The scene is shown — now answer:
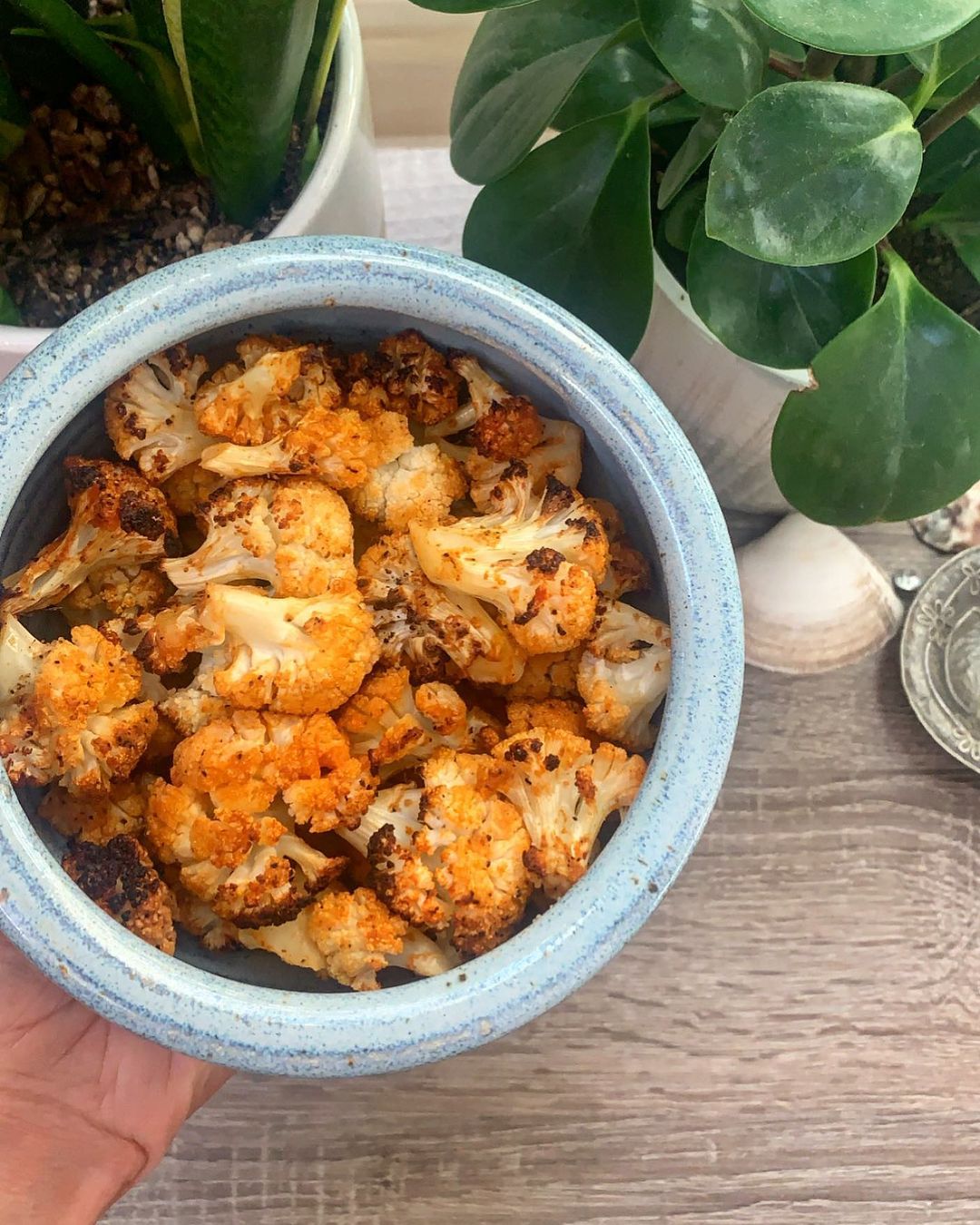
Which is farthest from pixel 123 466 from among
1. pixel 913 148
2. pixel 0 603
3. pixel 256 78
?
pixel 913 148

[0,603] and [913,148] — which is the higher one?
[913,148]

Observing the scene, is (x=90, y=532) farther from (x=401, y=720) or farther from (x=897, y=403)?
(x=897, y=403)

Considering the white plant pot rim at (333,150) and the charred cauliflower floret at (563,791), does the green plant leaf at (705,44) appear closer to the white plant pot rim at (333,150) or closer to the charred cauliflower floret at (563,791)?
the white plant pot rim at (333,150)

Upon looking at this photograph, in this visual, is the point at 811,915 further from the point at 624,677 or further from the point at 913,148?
the point at 913,148

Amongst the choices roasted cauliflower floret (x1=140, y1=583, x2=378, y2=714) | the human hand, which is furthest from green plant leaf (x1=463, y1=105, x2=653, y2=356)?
the human hand

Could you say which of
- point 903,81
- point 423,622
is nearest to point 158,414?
point 423,622

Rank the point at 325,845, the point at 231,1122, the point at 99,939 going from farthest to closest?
1. the point at 231,1122
2. the point at 325,845
3. the point at 99,939
